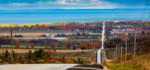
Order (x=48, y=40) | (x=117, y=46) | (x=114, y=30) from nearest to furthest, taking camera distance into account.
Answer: (x=114, y=30) < (x=48, y=40) < (x=117, y=46)

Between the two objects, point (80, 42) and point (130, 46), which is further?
point (130, 46)

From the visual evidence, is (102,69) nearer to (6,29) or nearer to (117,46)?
(6,29)

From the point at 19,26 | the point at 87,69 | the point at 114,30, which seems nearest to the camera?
the point at 87,69

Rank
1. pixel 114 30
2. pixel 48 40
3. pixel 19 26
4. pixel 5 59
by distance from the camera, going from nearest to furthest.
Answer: pixel 114 30
pixel 5 59
pixel 19 26
pixel 48 40

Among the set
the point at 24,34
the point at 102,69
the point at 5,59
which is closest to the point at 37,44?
the point at 24,34

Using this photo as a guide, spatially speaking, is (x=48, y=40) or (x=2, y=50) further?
(x=48, y=40)

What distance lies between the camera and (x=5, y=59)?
2137 inches

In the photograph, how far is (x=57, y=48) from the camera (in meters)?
66.7

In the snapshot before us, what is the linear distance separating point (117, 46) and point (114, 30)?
70.3 feet

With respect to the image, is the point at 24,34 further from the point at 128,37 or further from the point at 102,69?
the point at 102,69

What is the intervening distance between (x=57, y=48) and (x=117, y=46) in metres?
9.29

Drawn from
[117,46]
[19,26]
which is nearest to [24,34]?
[19,26]

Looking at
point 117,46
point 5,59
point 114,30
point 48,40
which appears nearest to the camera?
point 114,30

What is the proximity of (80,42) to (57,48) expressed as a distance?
7654mm
